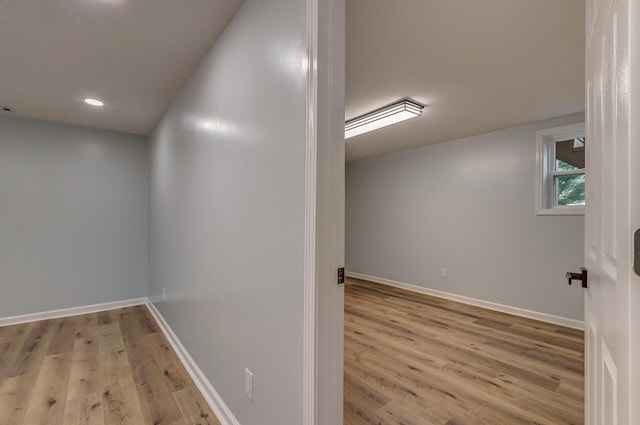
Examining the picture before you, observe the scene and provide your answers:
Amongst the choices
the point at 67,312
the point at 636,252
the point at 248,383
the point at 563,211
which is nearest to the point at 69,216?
the point at 67,312

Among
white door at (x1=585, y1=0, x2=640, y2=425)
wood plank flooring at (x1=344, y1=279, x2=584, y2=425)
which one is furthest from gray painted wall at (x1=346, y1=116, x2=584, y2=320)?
white door at (x1=585, y1=0, x2=640, y2=425)

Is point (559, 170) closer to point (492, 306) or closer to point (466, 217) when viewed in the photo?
point (466, 217)

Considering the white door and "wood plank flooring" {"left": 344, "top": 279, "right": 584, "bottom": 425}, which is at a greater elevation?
the white door

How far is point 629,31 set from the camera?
52cm

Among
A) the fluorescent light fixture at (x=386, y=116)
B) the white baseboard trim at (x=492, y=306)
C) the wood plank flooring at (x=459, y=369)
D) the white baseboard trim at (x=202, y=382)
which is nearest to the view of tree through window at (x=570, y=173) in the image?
the white baseboard trim at (x=492, y=306)

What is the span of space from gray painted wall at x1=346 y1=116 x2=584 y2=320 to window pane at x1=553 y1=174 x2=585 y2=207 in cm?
23

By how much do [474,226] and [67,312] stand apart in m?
5.29

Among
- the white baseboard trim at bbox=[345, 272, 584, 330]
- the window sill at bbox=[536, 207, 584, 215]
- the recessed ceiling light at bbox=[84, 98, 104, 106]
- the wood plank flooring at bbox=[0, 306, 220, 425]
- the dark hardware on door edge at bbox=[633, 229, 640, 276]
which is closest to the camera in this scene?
the dark hardware on door edge at bbox=[633, 229, 640, 276]

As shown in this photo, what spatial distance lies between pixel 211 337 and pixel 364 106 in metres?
2.43

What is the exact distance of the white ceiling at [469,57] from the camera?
1576mm

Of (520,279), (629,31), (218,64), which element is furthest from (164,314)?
(520,279)

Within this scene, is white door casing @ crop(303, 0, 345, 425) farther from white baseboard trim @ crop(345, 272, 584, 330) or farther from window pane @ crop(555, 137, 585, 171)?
window pane @ crop(555, 137, 585, 171)

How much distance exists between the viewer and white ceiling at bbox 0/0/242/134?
1566 mm

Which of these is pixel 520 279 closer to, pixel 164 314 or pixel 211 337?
pixel 211 337
